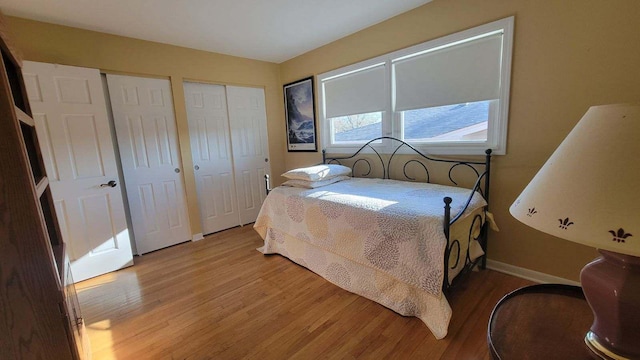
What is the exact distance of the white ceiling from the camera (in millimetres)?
2180

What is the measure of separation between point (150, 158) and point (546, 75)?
12.6ft

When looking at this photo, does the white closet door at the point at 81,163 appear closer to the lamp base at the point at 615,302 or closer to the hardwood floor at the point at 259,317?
the hardwood floor at the point at 259,317

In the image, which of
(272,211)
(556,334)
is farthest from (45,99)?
(556,334)

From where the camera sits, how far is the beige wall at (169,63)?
2.35 m

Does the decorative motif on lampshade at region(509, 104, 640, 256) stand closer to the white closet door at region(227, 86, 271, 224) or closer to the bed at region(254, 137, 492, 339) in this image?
the bed at region(254, 137, 492, 339)

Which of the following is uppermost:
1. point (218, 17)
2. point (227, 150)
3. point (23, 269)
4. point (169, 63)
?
point (218, 17)

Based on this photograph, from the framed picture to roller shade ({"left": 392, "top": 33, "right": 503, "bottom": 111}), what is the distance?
1348 mm

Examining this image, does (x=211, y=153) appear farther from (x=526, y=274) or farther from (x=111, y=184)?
(x=526, y=274)

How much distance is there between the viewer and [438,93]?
2.41 metres

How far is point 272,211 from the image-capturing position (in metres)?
2.76

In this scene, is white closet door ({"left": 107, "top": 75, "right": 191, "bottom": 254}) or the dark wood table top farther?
white closet door ({"left": 107, "top": 75, "right": 191, "bottom": 254})

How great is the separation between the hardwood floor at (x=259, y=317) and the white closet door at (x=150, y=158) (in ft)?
2.00

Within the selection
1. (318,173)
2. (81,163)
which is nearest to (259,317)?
(318,173)

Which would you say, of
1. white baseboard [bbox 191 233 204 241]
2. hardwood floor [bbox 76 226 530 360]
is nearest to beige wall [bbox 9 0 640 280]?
hardwood floor [bbox 76 226 530 360]
